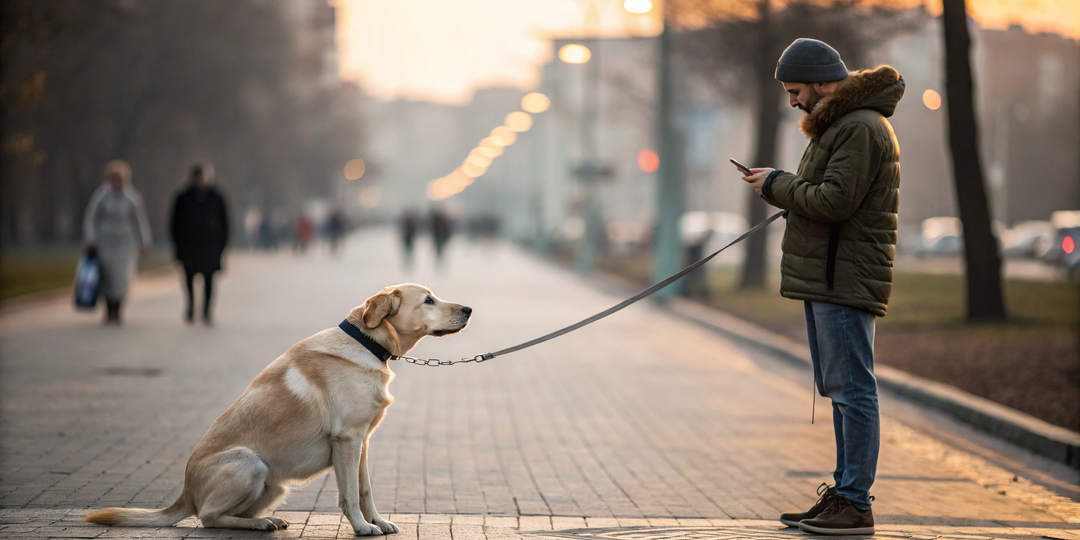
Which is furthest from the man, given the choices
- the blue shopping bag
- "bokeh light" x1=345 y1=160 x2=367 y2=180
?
"bokeh light" x1=345 y1=160 x2=367 y2=180

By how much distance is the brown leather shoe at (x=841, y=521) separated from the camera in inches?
197

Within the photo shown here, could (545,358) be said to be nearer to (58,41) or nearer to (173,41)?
(58,41)

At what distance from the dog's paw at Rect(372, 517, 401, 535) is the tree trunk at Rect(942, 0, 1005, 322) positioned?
11889 mm

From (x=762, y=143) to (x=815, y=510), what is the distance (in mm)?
19751

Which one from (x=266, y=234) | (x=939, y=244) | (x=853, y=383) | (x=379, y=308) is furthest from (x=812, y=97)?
(x=939, y=244)

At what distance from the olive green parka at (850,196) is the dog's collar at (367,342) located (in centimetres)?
178

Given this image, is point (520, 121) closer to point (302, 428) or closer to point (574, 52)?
point (574, 52)

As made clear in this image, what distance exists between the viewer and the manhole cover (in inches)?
194

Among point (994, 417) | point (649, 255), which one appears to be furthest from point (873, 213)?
point (649, 255)

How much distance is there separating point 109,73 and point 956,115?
92.2 feet

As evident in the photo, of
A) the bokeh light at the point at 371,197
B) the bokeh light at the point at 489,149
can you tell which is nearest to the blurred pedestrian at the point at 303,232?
the bokeh light at the point at 489,149

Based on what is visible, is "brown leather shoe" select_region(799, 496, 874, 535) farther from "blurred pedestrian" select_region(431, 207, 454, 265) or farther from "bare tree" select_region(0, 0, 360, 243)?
"blurred pedestrian" select_region(431, 207, 454, 265)

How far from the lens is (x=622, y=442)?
25.3 feet

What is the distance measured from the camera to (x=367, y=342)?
4.83 meters
